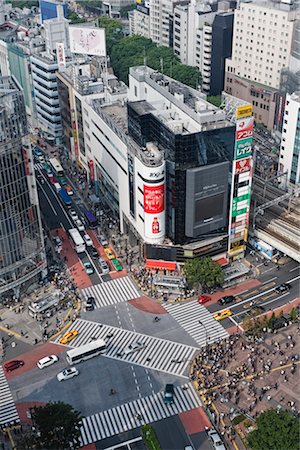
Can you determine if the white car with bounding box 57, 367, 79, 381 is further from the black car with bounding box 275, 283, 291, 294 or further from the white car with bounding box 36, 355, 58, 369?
the black car with bounding box 275, 283, 291, 294

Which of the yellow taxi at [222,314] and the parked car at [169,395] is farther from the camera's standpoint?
the yellow taxi at [222,314]

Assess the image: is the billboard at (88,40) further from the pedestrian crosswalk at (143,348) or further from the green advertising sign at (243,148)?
the pedestrian crosswalk at (143,348)

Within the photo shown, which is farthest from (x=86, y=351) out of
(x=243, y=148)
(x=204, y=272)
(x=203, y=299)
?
(x=243, y=148)

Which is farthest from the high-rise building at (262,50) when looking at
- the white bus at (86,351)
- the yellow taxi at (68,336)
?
the white bus at (86,351)

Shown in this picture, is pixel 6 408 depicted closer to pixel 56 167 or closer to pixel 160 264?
pixel 160 264

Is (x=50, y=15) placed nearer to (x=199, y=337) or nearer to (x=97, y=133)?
(x=97, y=133)

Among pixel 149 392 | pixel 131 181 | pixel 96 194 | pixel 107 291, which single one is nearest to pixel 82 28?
pixel 96 194
